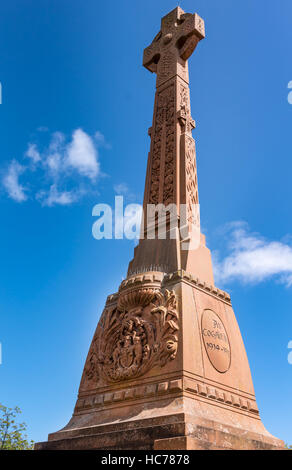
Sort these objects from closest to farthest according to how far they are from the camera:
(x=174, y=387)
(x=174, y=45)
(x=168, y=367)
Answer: (x=174, y=387), (x=168, y=367), (x=174, y=45)

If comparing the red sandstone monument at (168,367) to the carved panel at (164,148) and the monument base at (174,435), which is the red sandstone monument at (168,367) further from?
the carved panel at (164,148)

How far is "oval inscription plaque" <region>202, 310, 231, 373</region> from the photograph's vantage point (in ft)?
22.3

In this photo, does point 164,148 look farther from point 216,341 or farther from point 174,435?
point 174,435

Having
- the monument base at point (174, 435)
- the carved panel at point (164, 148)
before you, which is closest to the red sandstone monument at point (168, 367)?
the monument base at point (174, 435)

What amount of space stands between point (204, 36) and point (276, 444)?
10423 mm

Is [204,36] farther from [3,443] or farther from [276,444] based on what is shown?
[3,443]

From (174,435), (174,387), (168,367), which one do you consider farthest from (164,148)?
(174,435)

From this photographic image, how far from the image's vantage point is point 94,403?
7.12 meters

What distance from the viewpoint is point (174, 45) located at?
39.1 feet

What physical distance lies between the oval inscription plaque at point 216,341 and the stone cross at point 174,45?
7157mm

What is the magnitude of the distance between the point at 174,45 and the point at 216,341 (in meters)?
8.87

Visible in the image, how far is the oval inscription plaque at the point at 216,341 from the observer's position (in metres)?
6.80

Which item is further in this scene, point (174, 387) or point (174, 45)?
point (174, 45)

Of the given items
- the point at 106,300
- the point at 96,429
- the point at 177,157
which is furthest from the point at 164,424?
the point at 177,157
